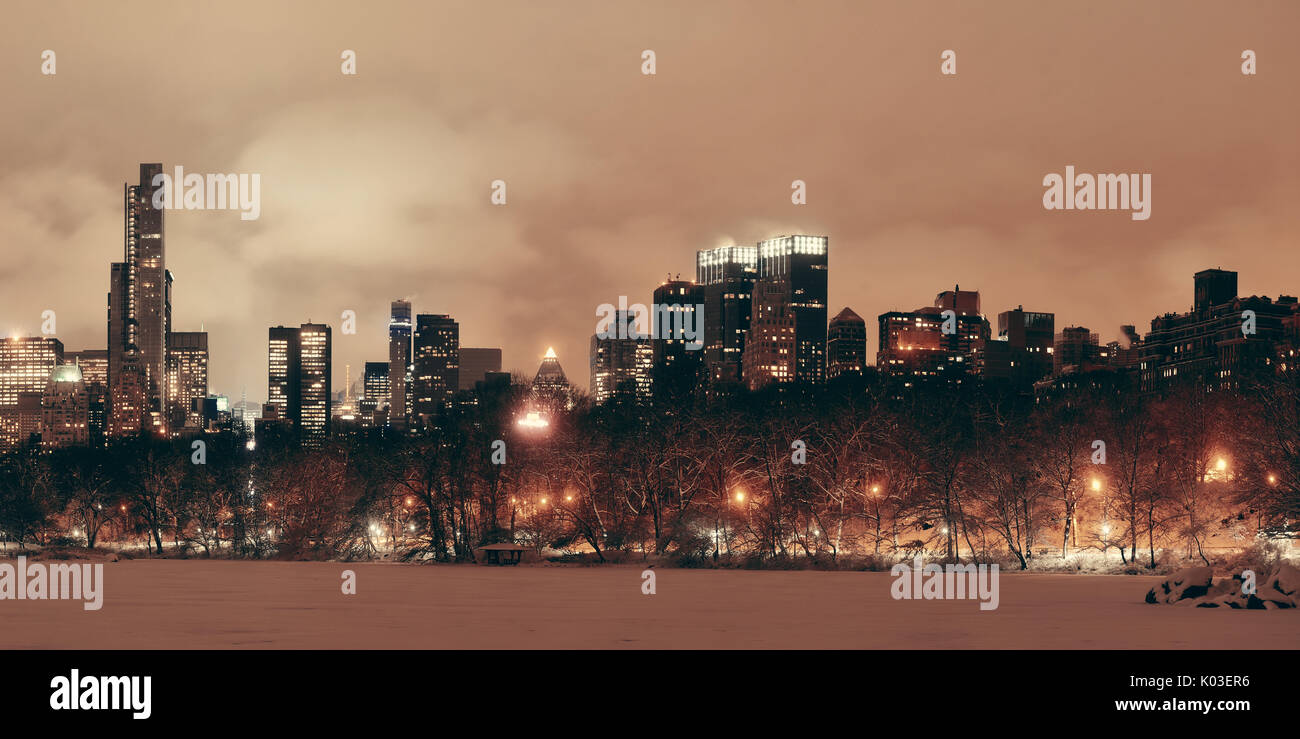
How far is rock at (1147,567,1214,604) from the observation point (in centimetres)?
4238

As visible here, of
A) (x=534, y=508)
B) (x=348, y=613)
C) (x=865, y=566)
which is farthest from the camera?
(x=534, y=508)

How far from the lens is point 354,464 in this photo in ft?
318

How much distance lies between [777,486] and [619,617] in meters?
36.2

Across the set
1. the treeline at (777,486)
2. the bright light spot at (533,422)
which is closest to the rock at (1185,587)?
the treeline at (777,486)

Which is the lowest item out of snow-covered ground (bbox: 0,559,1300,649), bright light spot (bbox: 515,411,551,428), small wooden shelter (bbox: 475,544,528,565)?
small wooden shelter (bbox: 475,544,528,565)

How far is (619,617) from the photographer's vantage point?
39688 mm

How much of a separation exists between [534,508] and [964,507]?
27.9m

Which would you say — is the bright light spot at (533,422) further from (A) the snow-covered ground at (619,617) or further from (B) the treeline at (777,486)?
(A) the snow-covered ground at (619,617)

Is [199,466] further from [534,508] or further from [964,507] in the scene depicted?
[964,507]

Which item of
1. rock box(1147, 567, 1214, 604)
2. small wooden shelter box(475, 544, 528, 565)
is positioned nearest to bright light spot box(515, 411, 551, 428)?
small wooden shelter box(475, 544, 528, 565)

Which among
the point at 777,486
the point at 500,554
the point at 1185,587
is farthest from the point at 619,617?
the point at 500,554

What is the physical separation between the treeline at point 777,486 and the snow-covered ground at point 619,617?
12.5 metres

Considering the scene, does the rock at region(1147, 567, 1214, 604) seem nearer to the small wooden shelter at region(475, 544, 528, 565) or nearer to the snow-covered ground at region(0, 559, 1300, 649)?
the snow-covered ground at region(0, 559, 1300, 649)
